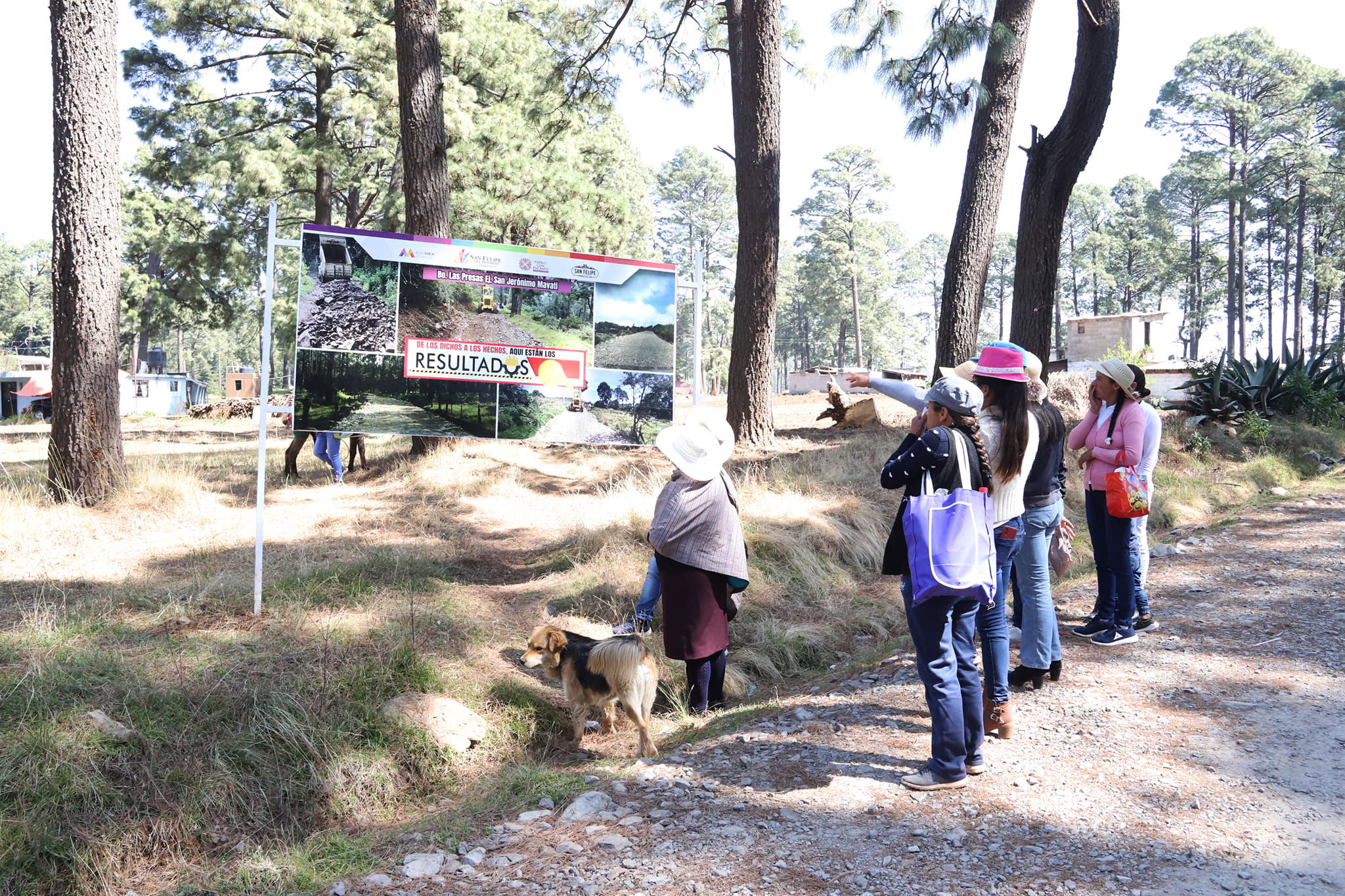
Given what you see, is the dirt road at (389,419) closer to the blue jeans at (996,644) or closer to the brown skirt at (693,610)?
the brown skirt at (693,610)

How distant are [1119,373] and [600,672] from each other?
353 centimetres

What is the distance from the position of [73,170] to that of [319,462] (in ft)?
16.2

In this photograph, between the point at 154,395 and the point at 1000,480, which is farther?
the point at 154,395

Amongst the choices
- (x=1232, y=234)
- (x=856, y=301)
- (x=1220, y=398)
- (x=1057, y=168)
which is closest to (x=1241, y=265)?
(x=1232, y=234)

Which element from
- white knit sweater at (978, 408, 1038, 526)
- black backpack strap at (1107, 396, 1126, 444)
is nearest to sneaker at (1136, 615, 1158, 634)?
black backpack strap at (1107, 396, 1126, 444)

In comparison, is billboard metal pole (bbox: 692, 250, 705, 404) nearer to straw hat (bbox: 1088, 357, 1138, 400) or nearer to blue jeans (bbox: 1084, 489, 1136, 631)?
straw hat (bbox: 1088, 357, 1138, 400)

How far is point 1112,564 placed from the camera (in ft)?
17.3

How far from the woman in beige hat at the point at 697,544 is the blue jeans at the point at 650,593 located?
765mm

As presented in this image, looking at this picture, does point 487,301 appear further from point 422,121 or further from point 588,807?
point 422,121

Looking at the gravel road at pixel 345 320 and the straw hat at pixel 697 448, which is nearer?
the straw hat at pixel 697 448

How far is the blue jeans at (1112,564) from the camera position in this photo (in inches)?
207

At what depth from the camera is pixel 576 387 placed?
6.48 meters

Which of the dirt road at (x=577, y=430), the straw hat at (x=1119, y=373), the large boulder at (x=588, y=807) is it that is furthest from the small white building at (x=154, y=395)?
the straw hat at (x=1119, y=373)

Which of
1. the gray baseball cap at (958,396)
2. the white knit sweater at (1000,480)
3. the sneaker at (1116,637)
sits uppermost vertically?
the gray baseball cap at (958,396)
